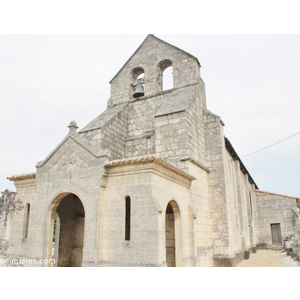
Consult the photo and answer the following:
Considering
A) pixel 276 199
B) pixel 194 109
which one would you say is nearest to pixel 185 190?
pixel 194 109

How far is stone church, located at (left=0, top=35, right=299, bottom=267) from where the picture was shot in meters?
6.73

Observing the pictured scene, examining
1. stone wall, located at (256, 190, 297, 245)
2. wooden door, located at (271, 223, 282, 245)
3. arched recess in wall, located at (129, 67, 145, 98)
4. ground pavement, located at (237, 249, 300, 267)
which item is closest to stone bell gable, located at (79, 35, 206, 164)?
arched recess in wall, located at (129, 67, 145, 98)

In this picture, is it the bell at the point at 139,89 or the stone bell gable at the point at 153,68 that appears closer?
the stone bell gable at the point at 153,68

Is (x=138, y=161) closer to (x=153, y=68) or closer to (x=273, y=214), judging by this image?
(x=153, y=68)

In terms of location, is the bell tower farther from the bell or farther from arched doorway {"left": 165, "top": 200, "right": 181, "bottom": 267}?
arched doorway {"left": 165, "top": 200, "right": 181, "bottom": 267}

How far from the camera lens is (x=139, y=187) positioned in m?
6.76

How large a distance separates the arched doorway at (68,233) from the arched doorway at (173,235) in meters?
3.07

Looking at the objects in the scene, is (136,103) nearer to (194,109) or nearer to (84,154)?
(194,109)

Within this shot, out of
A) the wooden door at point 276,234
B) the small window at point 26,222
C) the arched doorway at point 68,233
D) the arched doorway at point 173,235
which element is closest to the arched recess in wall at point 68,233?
the arched doorway at point 68,233

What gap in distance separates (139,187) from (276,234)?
1818 centimetres

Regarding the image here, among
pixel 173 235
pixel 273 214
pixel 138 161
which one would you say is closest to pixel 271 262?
pixel 173 235

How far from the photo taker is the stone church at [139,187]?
673 cm

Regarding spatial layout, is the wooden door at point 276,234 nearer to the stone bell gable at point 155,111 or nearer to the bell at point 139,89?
the stone bell gable at point 155,111

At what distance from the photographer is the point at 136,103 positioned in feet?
41.9
